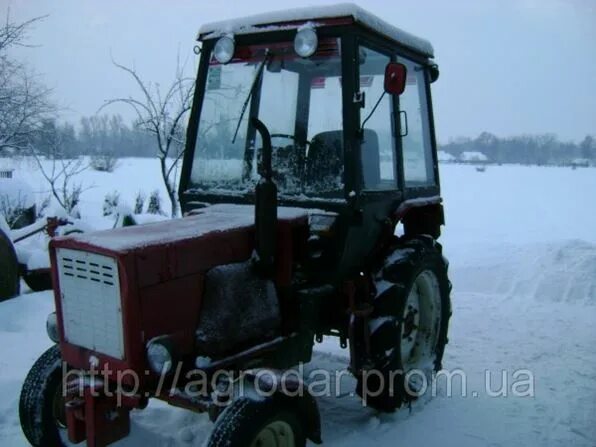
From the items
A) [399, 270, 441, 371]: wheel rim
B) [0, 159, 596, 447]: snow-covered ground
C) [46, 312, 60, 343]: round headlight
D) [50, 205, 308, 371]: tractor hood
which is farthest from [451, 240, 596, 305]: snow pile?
[46, 312, 60, 343]: round headlight

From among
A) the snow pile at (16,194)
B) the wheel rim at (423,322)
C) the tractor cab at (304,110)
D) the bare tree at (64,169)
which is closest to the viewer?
the tractor cab at (304,110)

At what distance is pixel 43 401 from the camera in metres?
2.88

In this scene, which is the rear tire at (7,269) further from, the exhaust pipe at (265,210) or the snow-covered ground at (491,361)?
the exhaust pipe at (265,210)

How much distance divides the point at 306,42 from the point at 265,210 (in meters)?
1.03

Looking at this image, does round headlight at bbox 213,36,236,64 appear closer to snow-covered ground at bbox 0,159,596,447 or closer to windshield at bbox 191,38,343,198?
windshield at bbox 191,38,343,198

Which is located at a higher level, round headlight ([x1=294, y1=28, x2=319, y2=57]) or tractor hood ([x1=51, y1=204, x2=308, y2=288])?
round headlight ([x1=294, y1=28, x2=319, y2=57])

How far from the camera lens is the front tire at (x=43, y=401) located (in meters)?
2.87

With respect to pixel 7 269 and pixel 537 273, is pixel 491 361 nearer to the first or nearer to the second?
pixel 537 273

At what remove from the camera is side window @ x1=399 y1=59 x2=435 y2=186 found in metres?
3.87

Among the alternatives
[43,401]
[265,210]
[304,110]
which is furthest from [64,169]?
[265,210]

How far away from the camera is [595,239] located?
12078mm

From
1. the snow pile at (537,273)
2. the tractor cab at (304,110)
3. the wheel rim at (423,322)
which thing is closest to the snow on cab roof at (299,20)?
the tractor cab at (304,110)

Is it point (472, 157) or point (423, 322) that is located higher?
point (472, 157)

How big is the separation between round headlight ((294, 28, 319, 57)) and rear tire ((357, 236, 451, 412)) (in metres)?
1.41
